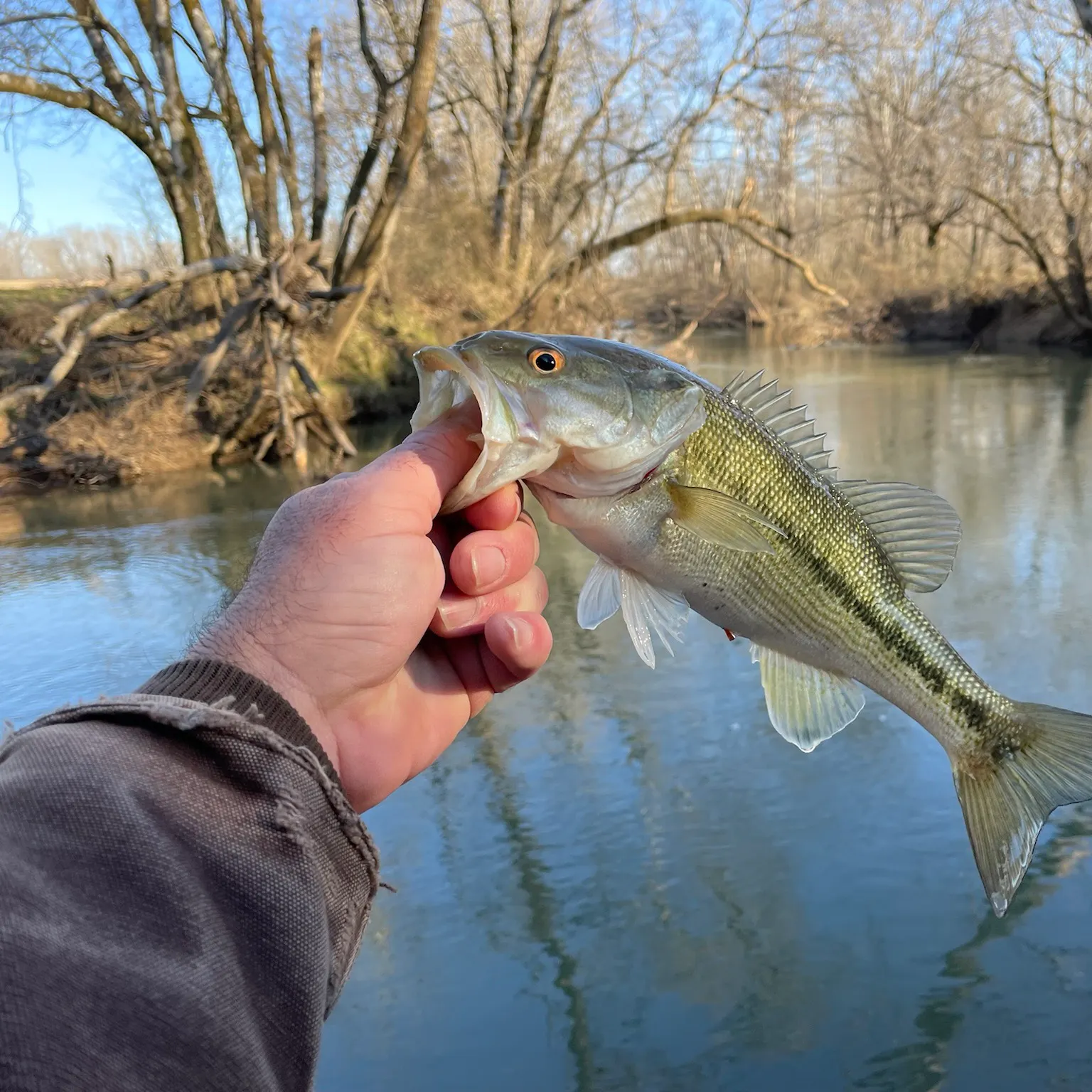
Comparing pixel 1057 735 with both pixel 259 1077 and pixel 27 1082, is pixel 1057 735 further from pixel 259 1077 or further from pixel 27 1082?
pixel 27 1082

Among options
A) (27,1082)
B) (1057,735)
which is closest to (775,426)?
(1057,735)

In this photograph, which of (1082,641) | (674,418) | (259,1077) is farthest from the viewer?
(1082,641)

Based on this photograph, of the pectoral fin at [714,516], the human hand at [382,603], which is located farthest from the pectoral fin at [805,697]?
the human hand at [382,603]

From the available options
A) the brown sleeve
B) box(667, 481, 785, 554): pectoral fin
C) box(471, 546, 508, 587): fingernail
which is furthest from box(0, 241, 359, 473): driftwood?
the brown sleeve

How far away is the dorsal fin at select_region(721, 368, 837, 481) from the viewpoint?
2.15m

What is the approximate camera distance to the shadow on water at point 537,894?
8.74 ft

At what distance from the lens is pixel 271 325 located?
11.5 meters

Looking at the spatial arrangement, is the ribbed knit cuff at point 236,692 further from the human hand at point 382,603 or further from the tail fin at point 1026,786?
the tail fin at point 1026,786

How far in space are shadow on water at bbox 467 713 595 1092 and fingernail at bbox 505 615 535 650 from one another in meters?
1.47

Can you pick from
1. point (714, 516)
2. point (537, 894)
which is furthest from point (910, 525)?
point (537, 894)

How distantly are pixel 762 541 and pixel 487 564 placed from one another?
67cm

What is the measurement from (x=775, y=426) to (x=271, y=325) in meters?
10.6

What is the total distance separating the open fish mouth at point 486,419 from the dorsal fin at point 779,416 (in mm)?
596

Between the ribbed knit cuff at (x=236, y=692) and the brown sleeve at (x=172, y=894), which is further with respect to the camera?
the ribbed knit cuff at (x=236, y=692)
